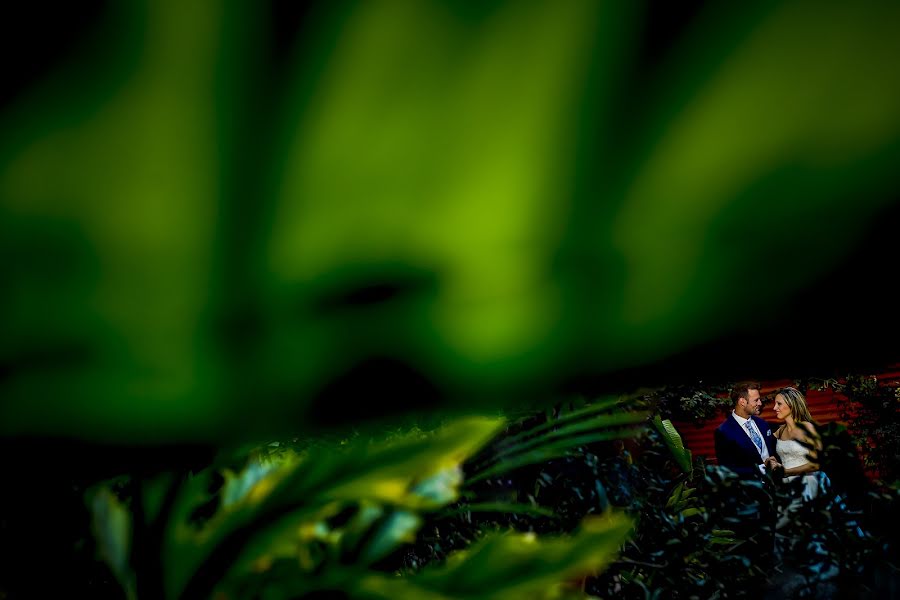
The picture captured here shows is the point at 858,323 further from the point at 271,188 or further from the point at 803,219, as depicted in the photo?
the point at 271,188

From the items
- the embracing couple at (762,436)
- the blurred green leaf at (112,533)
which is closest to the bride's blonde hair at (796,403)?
the embracing couple at (762,436)

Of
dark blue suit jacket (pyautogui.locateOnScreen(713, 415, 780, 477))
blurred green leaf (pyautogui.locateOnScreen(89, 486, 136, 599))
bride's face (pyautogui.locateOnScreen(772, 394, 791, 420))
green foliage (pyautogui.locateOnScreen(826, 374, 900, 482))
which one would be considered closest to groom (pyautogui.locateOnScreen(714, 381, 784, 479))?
dark blue suit jacket (pyautogui.locateOnScreen(713, 415, 780, 477))

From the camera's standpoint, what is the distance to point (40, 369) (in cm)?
31

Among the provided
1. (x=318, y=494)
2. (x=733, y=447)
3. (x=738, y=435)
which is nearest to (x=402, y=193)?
(x=318, y=494)

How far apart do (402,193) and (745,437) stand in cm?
273

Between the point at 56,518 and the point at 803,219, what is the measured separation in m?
0.66

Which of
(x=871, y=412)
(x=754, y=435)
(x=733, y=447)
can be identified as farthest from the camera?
(x=871, y=412)

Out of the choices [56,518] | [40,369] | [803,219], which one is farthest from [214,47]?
[56,518]

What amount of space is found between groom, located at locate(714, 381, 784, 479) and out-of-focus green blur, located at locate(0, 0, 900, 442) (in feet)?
5.97

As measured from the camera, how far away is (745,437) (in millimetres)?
2576

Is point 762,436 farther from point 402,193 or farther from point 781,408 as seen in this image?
point 402,193

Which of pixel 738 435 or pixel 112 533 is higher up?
pixel 112 533

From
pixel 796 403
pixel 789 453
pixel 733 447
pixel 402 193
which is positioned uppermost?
pixel 402 193

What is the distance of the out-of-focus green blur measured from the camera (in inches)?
10.6
